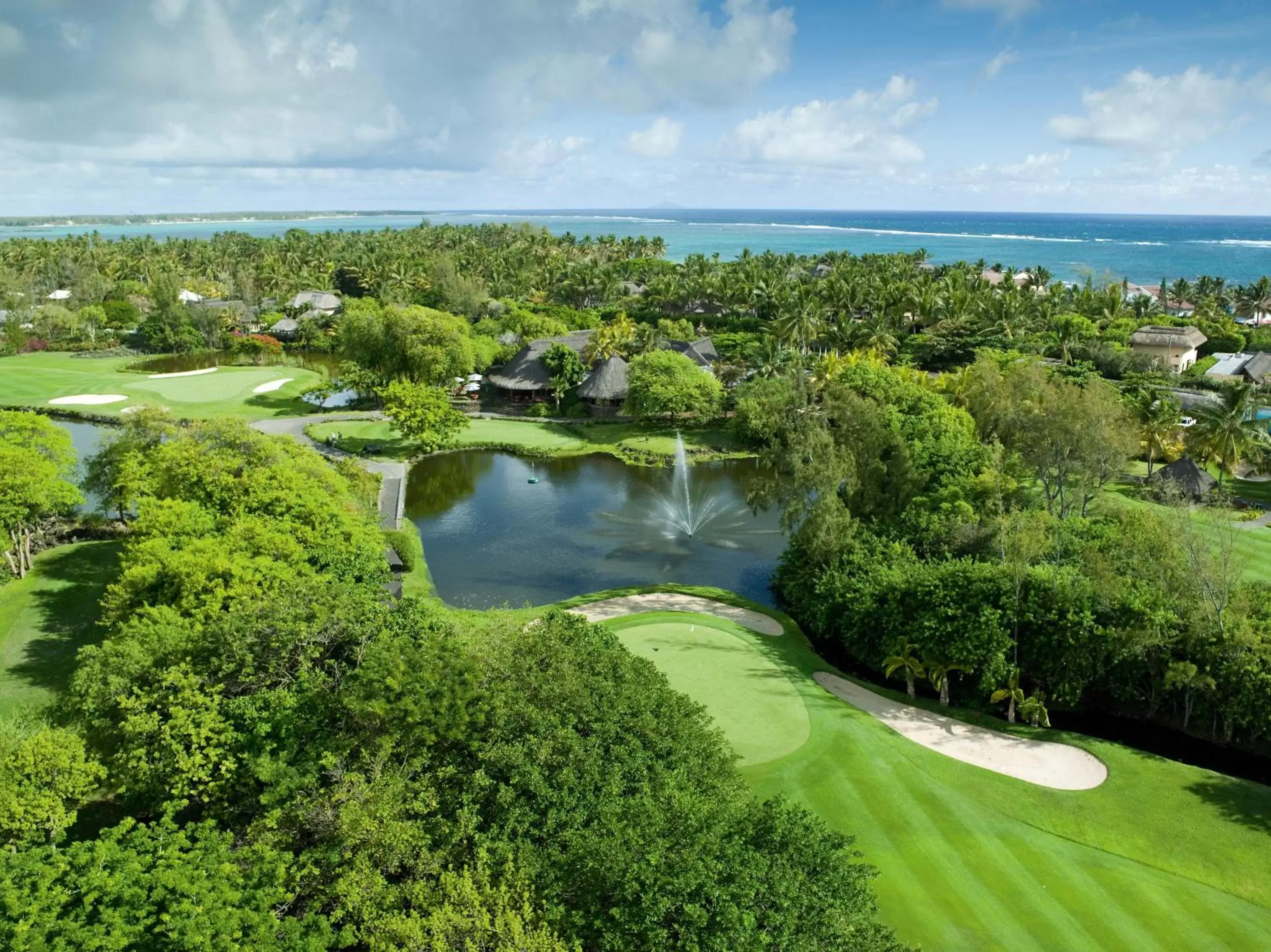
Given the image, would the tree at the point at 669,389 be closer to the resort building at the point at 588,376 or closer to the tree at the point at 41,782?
the resort building at the point at 588,376

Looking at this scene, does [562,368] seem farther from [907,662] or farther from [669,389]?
[907,662]

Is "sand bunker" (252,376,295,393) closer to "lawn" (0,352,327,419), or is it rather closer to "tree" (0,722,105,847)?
"lawn" (0,352,327,419)

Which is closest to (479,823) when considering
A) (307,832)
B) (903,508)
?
(307,832)

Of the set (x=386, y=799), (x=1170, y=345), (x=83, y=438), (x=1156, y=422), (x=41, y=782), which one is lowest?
(x=83, y=438)

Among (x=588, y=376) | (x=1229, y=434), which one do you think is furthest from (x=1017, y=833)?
(x=588, y=376)

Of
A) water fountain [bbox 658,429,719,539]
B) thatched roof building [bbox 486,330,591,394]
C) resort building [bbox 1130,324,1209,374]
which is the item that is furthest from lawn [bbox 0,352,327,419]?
resort building [bbox 1130,324,1209,374]

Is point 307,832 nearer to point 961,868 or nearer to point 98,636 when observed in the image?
point 961,868
